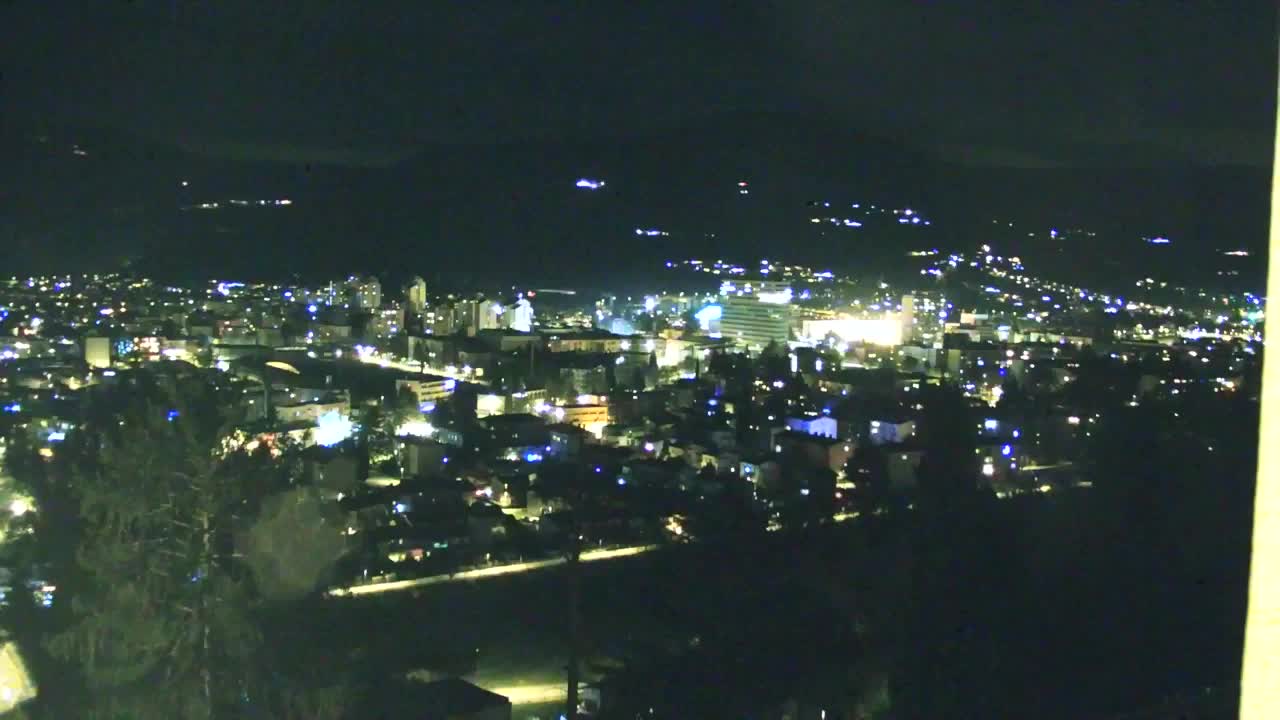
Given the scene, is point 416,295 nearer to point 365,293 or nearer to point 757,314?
point 365,293

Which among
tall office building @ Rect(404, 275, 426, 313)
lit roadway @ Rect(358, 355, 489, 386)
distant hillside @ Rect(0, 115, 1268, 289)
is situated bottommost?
lit roadway @ Rect(358, 355, 489, 386)

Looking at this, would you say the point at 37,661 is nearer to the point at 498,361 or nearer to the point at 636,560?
the point at 636,560

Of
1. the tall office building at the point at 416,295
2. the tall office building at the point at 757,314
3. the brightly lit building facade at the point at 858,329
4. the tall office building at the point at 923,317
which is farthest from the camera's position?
the tall office building at the point at 416,295

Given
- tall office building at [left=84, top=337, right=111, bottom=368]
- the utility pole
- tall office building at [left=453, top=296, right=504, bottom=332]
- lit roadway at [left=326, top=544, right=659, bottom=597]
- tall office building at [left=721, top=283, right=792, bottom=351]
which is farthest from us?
tall office building at [left=721, top=283, right=792, bottom=351]

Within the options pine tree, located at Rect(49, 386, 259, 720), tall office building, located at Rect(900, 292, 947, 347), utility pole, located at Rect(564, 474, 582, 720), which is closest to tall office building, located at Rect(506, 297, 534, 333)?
tall office building, located at Rect(900, 292, 947, 347)

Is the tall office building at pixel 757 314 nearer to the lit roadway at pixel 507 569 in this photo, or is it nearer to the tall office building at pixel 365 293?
the tall office building at pixel 365 293

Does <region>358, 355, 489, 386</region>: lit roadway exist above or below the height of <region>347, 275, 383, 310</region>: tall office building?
below

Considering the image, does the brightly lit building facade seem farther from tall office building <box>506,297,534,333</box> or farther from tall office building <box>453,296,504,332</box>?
tall office building <box>453,296,504,332</box>

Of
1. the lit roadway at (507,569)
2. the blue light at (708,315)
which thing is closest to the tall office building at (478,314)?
the blue light at (708,315)

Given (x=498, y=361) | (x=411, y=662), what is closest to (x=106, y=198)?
(x=498, y=361)
